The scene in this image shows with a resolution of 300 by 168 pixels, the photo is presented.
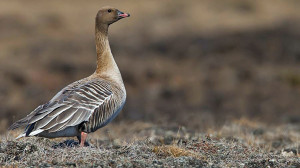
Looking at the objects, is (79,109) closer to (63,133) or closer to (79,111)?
(79,111)

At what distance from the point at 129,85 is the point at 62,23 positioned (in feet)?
34.6

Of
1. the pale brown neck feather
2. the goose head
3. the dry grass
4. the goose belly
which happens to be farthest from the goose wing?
the goose head

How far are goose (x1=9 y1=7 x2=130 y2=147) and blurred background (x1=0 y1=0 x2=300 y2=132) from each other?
5.16 meters

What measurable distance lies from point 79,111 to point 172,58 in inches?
671

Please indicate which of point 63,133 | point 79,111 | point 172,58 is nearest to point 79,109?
point 79,111

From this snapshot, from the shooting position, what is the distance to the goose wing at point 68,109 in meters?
7.38

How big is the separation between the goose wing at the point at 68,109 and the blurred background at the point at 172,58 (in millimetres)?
5394

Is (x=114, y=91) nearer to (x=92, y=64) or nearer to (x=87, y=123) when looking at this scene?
(x=87, y=123)

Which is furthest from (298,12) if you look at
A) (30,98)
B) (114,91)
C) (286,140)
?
(114,91)

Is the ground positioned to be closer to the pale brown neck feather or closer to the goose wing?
the goose wing

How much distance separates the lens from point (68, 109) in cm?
762

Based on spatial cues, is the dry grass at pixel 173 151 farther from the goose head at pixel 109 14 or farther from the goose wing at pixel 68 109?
the goose head at pixel 109 14

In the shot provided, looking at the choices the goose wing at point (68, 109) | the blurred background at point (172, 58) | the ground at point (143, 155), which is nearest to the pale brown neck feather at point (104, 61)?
the goose wing at point (68, 109)

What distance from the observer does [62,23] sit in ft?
100
